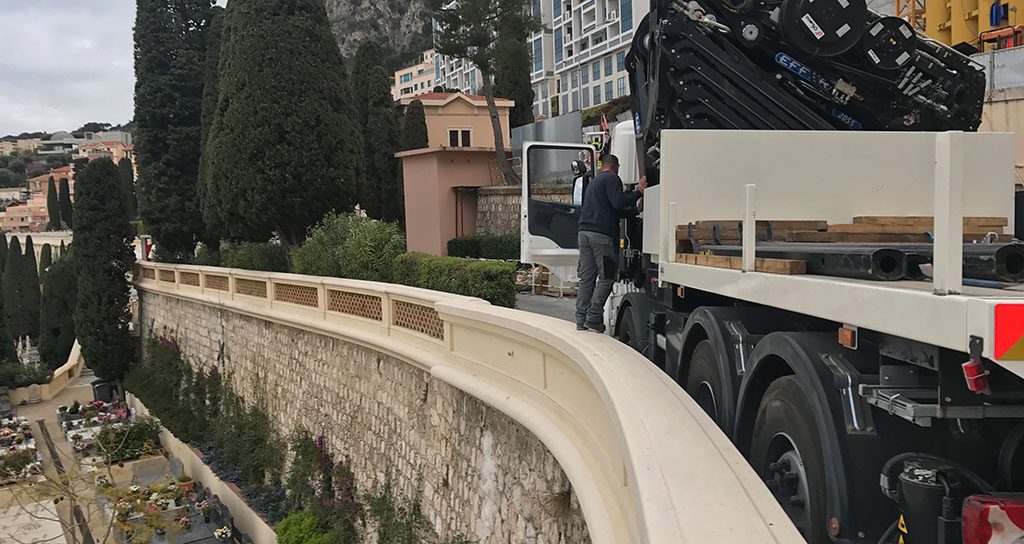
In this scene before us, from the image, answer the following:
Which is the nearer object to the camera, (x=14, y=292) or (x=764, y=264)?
(x=764, y=264)

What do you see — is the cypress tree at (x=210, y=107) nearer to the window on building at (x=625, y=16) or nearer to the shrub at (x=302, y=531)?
the shrub at (x=302, y=531)

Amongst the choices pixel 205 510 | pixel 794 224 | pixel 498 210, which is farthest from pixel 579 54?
pixel 794 224

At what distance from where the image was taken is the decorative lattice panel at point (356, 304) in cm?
1058

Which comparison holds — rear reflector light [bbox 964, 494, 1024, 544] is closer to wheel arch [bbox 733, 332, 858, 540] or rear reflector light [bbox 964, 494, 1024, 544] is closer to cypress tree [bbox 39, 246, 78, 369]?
wheel arch [bbox 733, 332, 858, 540]

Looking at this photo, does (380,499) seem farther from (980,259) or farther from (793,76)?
Answer: (980,259)

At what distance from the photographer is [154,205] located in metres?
23.8

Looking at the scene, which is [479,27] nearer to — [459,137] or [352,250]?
[459,137]

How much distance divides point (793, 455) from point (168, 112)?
23885 millimetres

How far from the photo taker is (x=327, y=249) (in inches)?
600

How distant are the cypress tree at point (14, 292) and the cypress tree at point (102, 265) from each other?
1857 centimetres

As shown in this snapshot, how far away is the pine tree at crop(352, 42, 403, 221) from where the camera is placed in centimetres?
2898

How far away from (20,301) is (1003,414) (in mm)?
46848

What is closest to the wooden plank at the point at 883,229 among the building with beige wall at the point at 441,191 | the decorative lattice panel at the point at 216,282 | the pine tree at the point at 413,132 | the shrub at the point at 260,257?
the decorative lattice panel at the point at 216,282

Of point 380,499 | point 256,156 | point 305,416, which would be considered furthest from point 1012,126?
point 256,156
